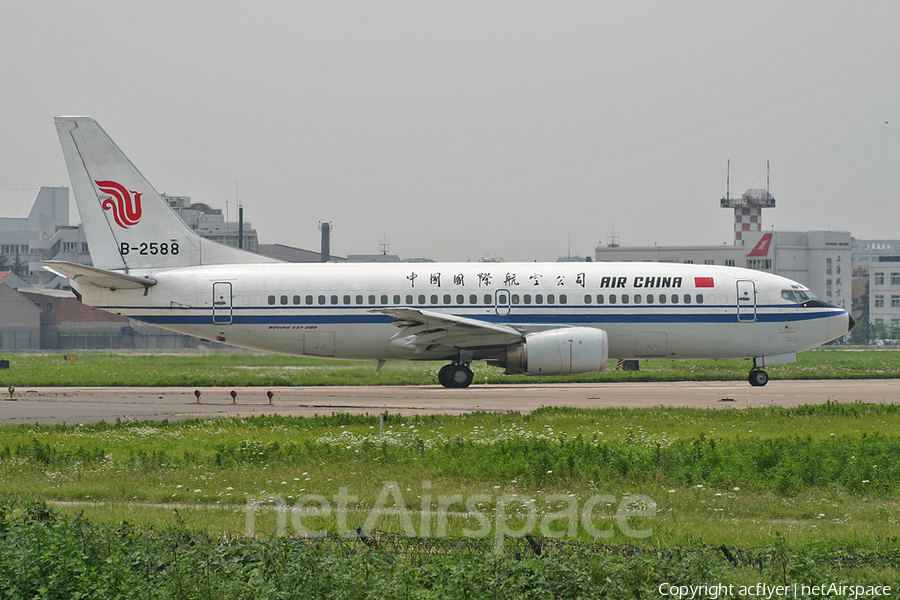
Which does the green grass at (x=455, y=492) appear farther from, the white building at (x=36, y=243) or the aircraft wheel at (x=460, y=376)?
the white building at (x=36, y=243)

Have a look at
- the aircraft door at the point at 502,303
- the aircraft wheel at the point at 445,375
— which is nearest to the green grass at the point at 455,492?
the aircraft door at the point at 502,303

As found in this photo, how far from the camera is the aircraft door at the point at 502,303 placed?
33188 millimetres

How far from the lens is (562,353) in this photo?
31.5 m

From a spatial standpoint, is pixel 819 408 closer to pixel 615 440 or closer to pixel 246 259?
pixel 615 440

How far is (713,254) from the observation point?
152 meters

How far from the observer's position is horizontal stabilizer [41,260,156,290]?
31.1 m

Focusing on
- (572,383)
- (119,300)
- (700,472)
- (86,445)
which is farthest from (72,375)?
(700,472)

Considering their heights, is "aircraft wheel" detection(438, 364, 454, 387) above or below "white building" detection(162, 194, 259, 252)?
below

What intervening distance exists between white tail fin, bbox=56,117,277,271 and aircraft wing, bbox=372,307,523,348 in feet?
26.2

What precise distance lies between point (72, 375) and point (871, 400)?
30.2 meters
